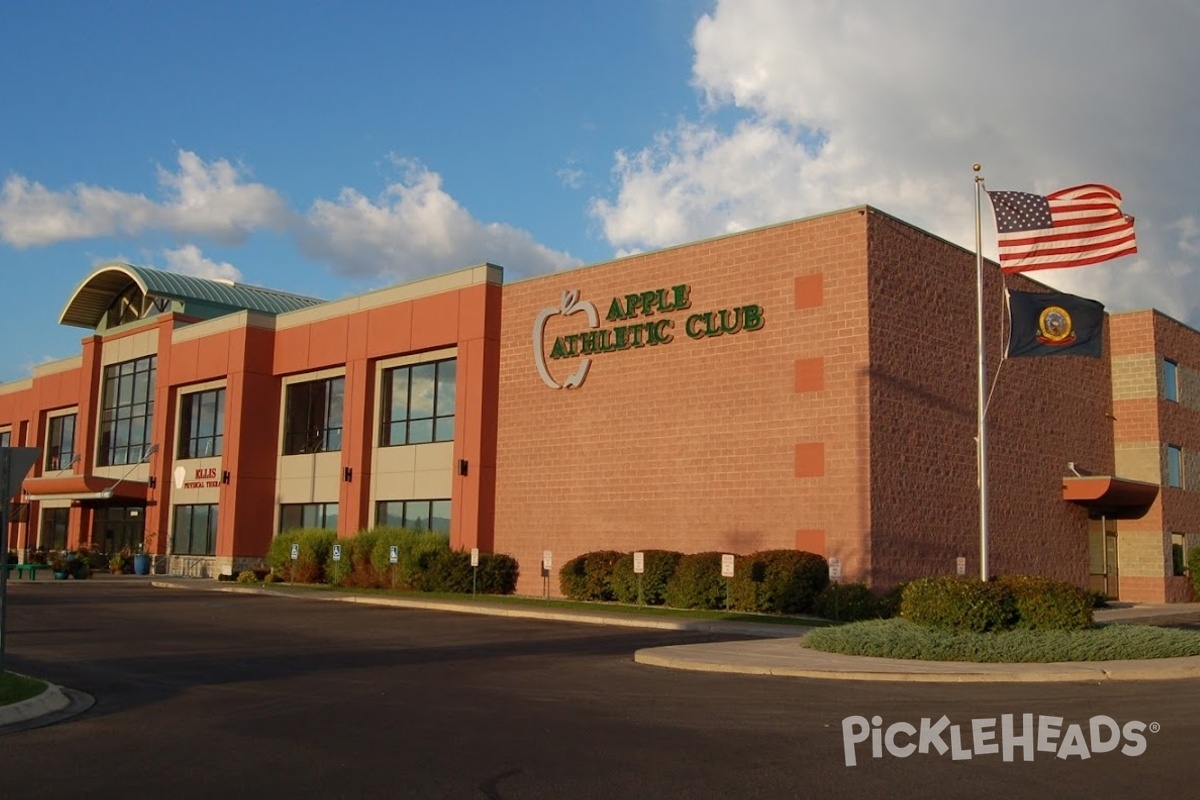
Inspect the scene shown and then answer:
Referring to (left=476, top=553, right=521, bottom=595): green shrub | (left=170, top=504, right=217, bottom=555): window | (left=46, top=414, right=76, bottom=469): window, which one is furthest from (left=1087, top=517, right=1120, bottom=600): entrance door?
(left=46, top=414, right=76, bottom=469): window

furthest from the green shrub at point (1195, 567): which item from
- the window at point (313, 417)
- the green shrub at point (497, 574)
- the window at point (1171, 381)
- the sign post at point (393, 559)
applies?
the window at point (313, 417)

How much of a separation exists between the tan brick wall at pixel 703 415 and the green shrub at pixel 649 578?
3.15 ft

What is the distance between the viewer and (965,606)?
61.9 feet

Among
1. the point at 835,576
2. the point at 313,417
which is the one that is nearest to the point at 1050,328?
the point at 835,576

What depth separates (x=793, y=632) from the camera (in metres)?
23.5

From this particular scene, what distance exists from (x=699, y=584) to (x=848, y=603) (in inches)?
155

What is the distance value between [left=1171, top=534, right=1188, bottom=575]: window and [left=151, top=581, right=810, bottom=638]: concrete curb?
20309mm

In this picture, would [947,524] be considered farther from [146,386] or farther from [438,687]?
[146,386]

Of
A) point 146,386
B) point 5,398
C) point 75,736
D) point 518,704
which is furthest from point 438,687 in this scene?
point 5,398

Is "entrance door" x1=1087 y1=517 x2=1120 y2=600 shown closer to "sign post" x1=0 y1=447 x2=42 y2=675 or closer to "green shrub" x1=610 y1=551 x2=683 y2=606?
"green shrub" x1=610 y1=551 x2=683 y2=606

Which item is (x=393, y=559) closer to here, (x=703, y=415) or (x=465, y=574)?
(x=465, y=574)

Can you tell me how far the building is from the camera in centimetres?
2894

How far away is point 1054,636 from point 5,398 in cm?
6294

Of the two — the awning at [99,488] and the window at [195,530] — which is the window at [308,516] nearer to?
the window at [195,530]
